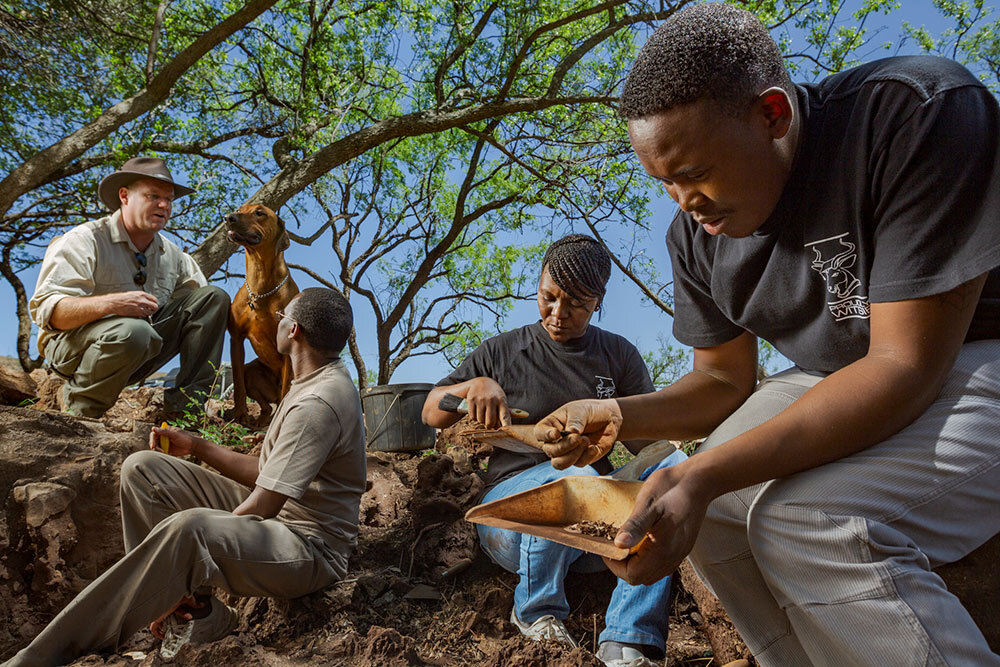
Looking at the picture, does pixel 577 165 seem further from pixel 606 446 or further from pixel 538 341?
pixel 606 446

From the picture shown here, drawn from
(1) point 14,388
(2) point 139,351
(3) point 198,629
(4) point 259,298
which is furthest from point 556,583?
(1) point 14,388

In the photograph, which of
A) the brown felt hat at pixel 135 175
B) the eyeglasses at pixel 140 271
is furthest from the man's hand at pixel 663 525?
the eyeglasses at pixel 140 271

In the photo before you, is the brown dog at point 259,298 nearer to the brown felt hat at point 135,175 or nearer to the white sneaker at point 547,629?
the brown felt hat at point 135,175

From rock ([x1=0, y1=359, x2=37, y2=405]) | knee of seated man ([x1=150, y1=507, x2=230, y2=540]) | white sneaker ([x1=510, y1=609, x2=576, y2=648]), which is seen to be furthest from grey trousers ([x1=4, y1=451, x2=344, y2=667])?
rock ([x1=0, y1=359, x2=37, y2=405])

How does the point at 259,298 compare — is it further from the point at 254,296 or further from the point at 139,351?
the point at 139,351

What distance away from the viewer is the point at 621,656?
2.70m

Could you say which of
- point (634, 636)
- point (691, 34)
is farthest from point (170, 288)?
point (691, 34)

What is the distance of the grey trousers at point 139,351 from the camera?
16.4 feet

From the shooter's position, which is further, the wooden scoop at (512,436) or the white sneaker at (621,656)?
the white sneaker at (621,656)

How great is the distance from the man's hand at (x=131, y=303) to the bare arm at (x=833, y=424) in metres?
4.52

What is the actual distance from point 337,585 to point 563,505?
1.69 m

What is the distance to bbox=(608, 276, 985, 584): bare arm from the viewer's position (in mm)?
1426

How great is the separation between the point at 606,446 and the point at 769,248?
0.69 metres

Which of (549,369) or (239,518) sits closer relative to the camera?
(239,518)
